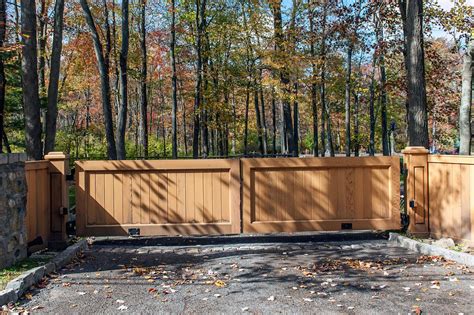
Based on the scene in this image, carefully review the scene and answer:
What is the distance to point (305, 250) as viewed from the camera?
20.7 ft

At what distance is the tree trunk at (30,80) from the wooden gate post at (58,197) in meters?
3.13

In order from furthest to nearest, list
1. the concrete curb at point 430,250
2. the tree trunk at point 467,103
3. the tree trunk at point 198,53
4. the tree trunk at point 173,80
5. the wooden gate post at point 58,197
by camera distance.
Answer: the tree trunk at point 173,80
the tree trunk at point 198,53
the tree trunk at point 467,103
the wooden gate post at point 58,197
the concrete curb at point 430,250

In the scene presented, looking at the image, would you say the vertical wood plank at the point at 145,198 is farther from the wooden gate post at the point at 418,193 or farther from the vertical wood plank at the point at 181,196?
the wooden gate post at the point at 418,193

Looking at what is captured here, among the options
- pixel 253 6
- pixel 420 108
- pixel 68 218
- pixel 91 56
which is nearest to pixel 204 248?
pixel 68 218

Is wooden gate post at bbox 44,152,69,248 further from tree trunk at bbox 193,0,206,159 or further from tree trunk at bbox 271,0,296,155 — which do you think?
tree trunk at bbox 271,0,296,155

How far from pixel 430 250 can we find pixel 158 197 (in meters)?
4.04

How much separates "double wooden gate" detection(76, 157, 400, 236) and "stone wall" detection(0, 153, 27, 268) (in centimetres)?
137

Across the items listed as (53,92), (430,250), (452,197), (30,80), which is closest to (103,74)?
(53,92)

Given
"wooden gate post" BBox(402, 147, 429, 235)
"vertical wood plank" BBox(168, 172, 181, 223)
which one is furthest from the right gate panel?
"vertical wood plank" BBox(168, 172, 181, 223)

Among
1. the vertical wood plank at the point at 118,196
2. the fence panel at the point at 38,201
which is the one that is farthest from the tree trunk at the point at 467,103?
the fence panel at the point at 38,201

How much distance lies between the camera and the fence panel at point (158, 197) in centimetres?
666

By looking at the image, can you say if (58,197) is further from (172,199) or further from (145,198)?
(172,199)

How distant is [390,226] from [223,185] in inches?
109

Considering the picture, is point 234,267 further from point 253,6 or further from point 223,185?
point 253,6
